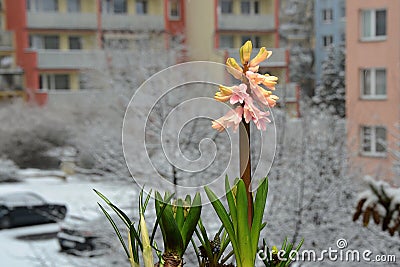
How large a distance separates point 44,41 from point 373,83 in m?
1.65

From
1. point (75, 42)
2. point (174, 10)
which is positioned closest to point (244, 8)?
point (174, 10)

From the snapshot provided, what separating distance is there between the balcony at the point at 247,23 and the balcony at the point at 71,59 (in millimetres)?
693

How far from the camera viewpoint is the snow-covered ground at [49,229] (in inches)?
118

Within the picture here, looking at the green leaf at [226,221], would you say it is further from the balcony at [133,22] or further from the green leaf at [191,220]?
the balcony at [133,22]

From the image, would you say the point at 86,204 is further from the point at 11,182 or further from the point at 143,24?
the point at 143,24

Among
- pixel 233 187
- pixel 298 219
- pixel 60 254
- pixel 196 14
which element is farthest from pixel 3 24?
pixel 233 187

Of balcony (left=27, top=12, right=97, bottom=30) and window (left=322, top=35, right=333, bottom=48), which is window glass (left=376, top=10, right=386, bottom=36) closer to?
window (left=322, top=35, right=333, bottom=48)

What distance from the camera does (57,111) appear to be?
3.13 m

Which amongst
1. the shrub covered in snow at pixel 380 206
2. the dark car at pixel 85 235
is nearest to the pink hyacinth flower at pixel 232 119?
the shrub covered in snow at pixel 380 206

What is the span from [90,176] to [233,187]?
270 centimetres

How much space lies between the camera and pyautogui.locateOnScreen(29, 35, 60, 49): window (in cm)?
312

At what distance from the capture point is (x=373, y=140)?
10.8ft

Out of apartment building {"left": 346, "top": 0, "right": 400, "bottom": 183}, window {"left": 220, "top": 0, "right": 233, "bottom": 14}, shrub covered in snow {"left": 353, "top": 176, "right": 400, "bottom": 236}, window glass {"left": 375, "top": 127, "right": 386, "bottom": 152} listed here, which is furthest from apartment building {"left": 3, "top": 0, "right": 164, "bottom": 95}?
shrub covered in snow {"left": 353, "top": 176, "right": 400, "bottom": 236}

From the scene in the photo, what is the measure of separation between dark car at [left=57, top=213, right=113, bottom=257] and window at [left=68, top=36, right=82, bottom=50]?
87 centimetres
